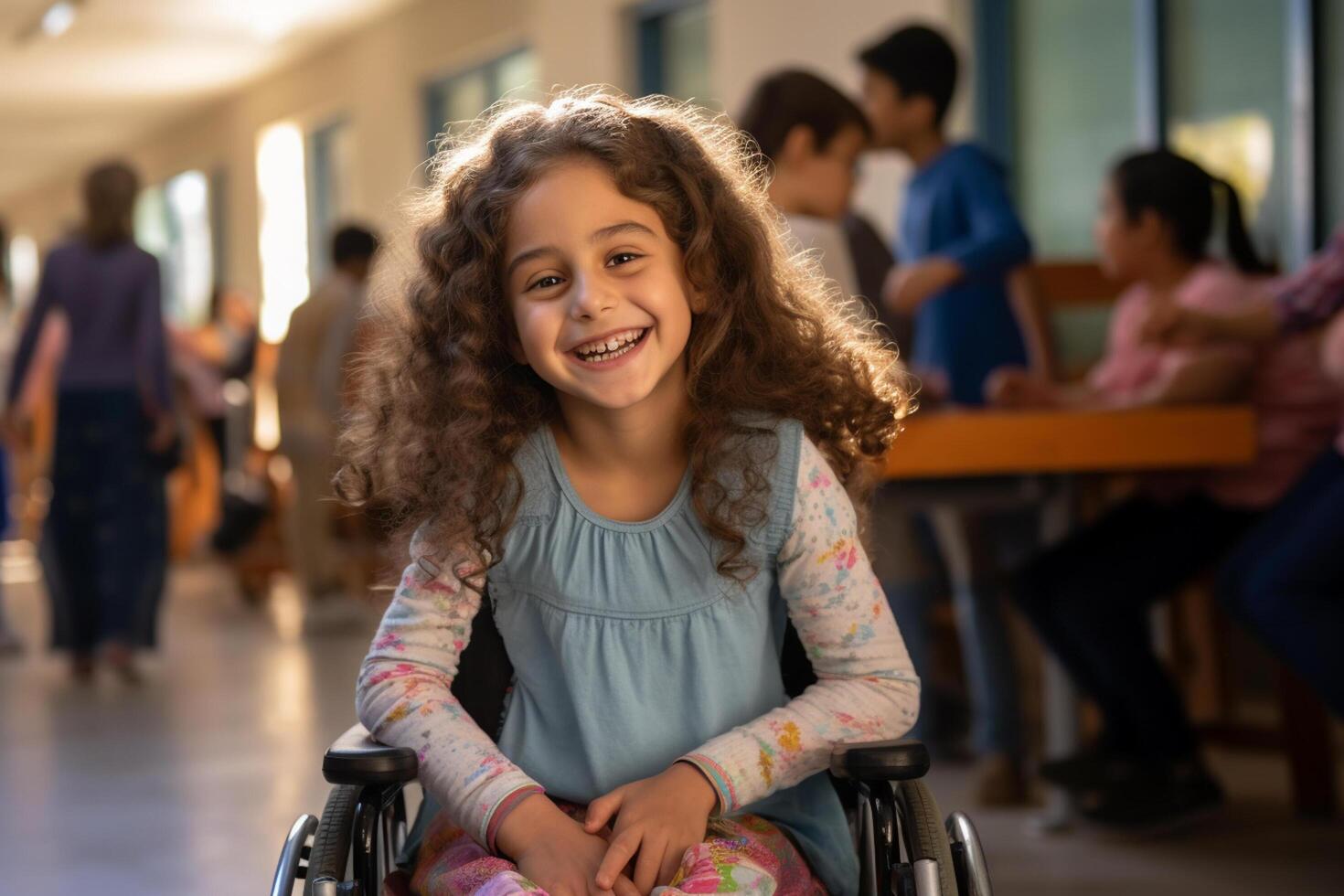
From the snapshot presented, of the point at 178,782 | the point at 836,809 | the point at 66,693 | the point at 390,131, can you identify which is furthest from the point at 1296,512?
the point at 390,131

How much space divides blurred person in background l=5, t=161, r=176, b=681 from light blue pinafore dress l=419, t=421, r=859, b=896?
3736 mm

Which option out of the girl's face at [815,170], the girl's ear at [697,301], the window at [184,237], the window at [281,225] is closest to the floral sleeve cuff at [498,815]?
the girl's ear at [697,301]

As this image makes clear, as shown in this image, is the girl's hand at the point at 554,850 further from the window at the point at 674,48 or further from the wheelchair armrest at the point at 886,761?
the window at the point at 674,48

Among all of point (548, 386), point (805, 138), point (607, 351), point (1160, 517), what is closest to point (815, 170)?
point (805, 138)

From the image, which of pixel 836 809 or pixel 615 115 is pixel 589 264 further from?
pixel 836 809

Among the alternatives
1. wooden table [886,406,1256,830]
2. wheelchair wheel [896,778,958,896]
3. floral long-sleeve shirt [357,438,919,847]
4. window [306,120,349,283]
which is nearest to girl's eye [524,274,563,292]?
floral long-sleeve shirt [357,438,919,847]

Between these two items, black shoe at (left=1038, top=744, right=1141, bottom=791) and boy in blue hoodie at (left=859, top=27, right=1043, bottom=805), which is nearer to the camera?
black shoe at (left=1038, top=744, right=1141, bottom=791)

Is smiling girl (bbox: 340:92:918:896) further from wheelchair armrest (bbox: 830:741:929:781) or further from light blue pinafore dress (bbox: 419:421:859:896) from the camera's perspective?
wheelchair armrest (bbox: 830:741:929:781)

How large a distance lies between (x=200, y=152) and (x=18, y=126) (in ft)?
8.67

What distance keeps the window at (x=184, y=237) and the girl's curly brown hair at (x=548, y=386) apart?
12453mm

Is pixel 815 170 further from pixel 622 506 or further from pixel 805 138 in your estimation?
pixel 622 506

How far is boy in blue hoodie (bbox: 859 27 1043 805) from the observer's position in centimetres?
311

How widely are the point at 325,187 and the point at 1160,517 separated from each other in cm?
915

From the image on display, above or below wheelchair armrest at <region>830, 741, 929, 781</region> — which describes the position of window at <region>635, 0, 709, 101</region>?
above
